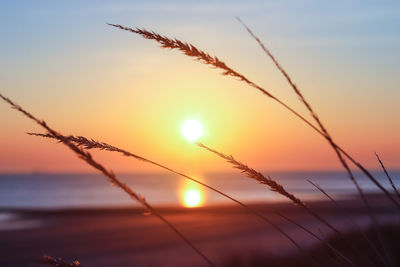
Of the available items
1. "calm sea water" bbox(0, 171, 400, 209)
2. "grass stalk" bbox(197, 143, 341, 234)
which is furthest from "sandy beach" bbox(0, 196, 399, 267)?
"grass stalk" bbox(197, 143, 341, 234)

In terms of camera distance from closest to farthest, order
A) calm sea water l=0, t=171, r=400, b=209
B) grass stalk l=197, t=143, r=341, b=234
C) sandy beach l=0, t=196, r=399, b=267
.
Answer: grass stalk l=197, t=143, r=341, b=234
sandy beach l=0, t=196, r=399, b=267
calm sea water l=0, t=171, r=400, b=209

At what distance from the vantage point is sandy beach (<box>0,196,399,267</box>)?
18891 mm

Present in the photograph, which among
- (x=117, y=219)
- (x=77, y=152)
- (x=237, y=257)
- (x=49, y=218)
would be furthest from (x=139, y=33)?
(x=49, y=218)

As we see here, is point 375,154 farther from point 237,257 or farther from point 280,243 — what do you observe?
point 280,243

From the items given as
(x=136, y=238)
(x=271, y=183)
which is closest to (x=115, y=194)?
(x=136, y=238)

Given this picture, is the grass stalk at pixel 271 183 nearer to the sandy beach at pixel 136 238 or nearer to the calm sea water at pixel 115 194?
the sandy beach at pixel 136 238

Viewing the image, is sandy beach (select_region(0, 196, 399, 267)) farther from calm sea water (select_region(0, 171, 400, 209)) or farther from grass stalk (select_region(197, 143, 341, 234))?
grass stalk (select_region(197, 143, 341, 234))

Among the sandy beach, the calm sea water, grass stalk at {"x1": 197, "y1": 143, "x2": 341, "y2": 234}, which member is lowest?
grass stalk at {"x1": 197, "y1": 143, "x2": 341, "y2": 234}

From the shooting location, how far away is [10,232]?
28.7 m

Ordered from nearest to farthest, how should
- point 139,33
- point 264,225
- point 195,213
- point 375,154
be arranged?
1. point 139,33
2. point 375,154
3. point 264,225
4. point 195,213

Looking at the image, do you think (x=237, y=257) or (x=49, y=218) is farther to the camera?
(x=49, y=218)

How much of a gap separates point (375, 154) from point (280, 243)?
66.1 ft

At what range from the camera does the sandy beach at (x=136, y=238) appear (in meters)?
18.9

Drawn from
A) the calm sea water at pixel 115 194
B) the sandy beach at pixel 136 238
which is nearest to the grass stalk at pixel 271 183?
the sandy beach at pixel 136 238
